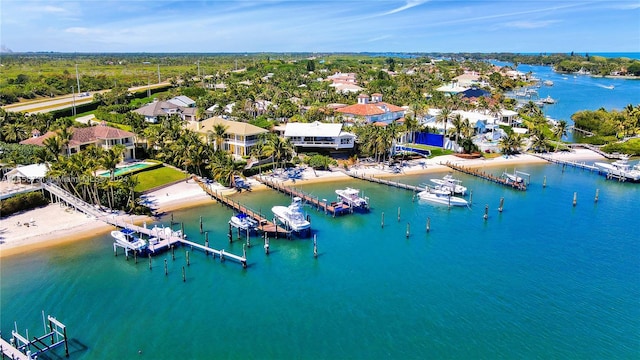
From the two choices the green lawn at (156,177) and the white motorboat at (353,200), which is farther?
the green lawn at (156,177)

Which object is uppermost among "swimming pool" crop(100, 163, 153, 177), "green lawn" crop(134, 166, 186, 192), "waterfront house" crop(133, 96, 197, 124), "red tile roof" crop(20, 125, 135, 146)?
"waterfront house" crop(133, 96, 197, 124)

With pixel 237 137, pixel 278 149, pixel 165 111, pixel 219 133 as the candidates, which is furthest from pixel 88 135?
pixel 165 111

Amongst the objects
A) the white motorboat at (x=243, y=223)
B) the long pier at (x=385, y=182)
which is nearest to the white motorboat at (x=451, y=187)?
the long pier at (x=385, y=182)

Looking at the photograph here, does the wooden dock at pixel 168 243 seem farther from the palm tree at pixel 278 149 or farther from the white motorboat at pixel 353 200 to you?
the palm tree at pixel 278 149

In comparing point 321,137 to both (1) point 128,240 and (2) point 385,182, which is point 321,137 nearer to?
(2) point 385,182

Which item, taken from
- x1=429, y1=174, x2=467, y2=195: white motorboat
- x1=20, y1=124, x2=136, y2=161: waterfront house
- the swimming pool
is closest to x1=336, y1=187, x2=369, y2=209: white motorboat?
x1=429, y1=174, x2=467, y2=195: white motorboat

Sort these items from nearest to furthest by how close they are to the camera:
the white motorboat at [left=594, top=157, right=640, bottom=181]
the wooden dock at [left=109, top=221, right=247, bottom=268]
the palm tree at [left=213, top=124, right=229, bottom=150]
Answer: the wooden dock at [left=109, top=221, right=247, bottom=268] < the palm tree at [left=213, top=124, right=229, bottom=150] < the white motorboat at [left=594, top=157, right=640, bottom=181]

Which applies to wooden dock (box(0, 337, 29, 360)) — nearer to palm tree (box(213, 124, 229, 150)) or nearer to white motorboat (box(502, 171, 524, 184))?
palm tree (box(213, 124, 229, 150))
